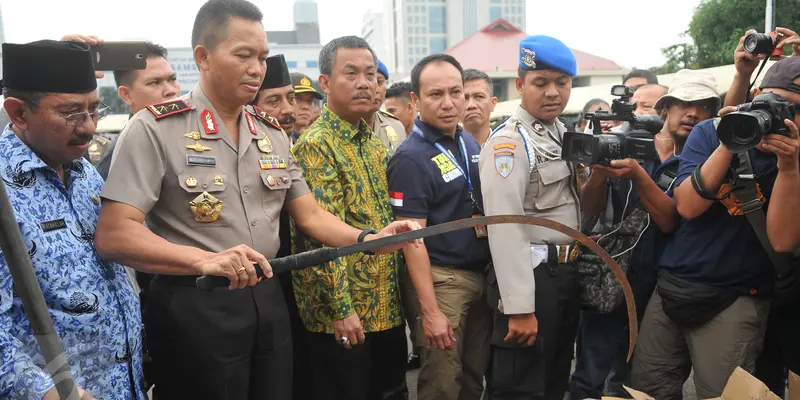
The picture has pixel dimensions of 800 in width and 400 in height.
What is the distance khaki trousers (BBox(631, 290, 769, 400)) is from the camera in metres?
2.44

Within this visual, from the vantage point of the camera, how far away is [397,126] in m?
4.37

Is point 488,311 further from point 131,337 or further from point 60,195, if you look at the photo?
point 60,195

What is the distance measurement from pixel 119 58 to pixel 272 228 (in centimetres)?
83

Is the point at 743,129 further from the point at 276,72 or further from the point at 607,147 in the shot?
the point at 276,72

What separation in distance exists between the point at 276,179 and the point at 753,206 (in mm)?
1857

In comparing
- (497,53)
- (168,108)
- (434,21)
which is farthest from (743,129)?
(434,21)

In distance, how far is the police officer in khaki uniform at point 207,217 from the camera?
1.81m

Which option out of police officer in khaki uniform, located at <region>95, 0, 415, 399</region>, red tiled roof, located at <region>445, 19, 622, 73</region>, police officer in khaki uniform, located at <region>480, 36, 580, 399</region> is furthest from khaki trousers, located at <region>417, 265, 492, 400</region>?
red tiled roof, located at <region>445, 19, 622, 73</region>

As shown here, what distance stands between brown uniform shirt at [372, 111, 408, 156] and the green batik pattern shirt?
95 centimetres

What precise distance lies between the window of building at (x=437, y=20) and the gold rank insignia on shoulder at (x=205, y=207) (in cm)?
8399

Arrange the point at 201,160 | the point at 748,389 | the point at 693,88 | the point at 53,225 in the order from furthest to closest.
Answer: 1. the point at 693,88
2. the point at 201,160
3. the point at 748,389
4. the point at 53,225

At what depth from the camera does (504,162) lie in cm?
248

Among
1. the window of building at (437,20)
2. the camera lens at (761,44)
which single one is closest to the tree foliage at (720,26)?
the camera lens at (761,44)

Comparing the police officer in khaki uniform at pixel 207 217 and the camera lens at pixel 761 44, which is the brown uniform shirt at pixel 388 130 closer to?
the police officer in khaki uniform at pixel 207 217
